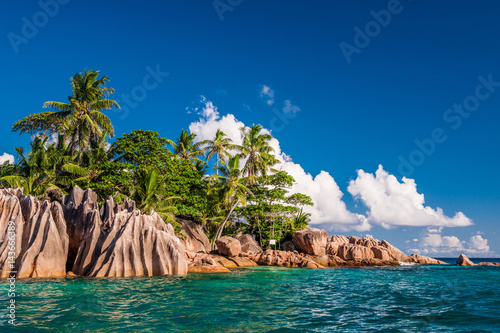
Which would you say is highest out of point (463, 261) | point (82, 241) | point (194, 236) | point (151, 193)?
point (151, 193)

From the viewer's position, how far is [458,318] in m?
9.02

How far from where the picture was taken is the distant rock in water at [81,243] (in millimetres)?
17422

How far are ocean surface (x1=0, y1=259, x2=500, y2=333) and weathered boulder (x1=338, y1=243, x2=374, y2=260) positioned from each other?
85.7 ft

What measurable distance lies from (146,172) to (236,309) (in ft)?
68.1

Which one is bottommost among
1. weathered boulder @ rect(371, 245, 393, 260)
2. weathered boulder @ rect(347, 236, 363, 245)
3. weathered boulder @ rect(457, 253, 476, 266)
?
weathered boulder @ rect(457, 253, 476, 266)

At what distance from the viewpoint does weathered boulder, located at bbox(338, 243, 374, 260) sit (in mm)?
39969

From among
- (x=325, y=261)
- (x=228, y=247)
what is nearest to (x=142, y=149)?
(x=228, y=247)

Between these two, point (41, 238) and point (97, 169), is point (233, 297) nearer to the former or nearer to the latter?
point (41, 238)

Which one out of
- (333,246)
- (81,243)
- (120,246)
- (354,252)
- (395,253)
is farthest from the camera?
(395,253)

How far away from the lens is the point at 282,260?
3278 cm

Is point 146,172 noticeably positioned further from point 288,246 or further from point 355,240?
point 355,240

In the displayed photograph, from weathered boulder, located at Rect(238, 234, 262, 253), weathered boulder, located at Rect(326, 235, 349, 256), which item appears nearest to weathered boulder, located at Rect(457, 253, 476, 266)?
weathered boulder, located at Rect(326, 235, 349, 256)

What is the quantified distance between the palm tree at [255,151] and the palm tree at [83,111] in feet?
59.6

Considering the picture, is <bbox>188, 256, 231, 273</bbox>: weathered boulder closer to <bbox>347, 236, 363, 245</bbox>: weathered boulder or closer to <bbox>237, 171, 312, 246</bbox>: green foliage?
<bbox>237, 171, 312, 246</bbox>: green foliage
